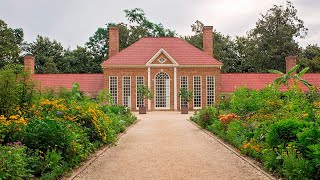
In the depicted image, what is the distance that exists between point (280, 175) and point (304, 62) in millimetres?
47033

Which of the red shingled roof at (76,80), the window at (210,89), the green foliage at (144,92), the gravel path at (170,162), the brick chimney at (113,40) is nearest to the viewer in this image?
the gravel path at (170,162)

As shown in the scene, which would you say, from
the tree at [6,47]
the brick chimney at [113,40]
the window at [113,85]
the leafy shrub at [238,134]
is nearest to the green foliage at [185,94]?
the window at [113,85]

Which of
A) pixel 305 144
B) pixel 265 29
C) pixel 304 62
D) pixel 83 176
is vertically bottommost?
pixel 83 176

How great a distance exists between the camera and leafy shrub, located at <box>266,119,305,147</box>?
28.2 feet

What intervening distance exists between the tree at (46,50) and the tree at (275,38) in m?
25.4

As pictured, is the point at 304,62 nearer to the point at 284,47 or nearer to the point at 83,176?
the point at 284,47

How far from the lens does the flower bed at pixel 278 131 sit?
7340 millimetres

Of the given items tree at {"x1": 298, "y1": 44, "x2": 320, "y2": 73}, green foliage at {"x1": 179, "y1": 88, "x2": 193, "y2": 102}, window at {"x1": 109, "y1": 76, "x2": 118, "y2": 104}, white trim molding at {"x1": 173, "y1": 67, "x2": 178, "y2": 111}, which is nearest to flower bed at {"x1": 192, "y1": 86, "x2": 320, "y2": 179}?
green foliage at {"x1": 179, "y1": 88, "x2": 193, "y2": 102}

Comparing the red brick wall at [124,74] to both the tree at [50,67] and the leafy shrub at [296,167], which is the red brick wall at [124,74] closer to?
the tree at [50,67]

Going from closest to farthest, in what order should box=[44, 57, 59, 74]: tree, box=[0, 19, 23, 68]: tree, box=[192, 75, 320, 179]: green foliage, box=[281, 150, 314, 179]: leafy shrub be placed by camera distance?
1. box=[281, 150, 314, 179]: leafy shrub
2. box=[192, 75, 320, 179]: green foliage
3. box=[0, 19, 23, 68]: tree
4. box=[44, 57, 59, 74]: tree

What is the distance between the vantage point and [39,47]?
59062mm

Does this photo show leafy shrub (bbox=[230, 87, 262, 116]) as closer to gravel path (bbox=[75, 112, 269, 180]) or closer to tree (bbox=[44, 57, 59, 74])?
gravel path (bbox=[75, 112, 269, 180])

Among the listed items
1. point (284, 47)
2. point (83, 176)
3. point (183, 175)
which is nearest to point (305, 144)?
point (183, 175)

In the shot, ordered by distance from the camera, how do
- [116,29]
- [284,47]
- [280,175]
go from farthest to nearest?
[284,47], [116,29], [280,175]
